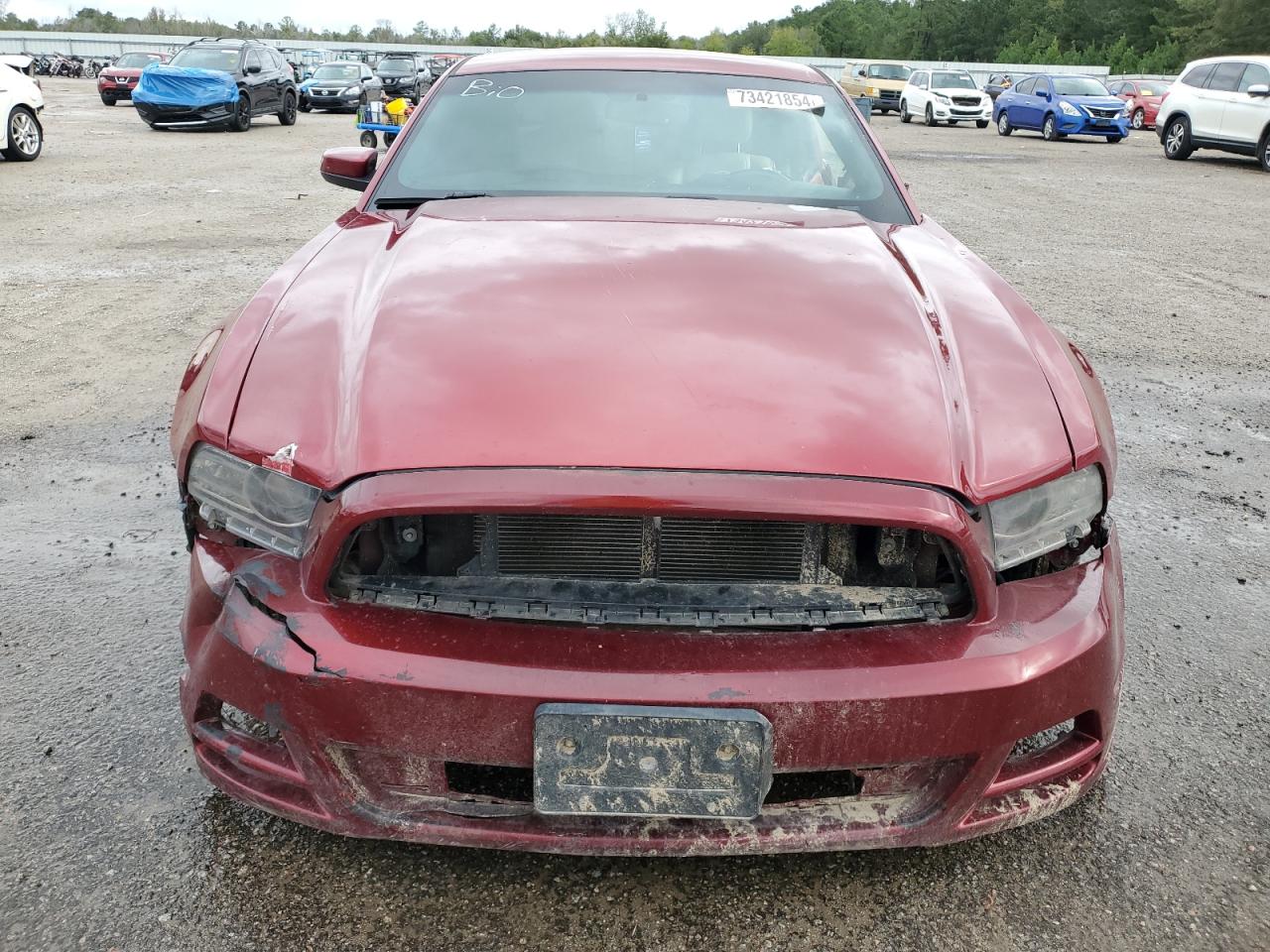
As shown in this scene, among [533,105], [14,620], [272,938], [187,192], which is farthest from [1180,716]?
[187,192]

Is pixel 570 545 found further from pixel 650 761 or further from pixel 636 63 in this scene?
pixel 636 63

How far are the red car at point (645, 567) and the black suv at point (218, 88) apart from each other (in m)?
18.6

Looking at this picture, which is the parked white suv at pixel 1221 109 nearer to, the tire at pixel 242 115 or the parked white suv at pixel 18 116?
the tire at pixel 242 115

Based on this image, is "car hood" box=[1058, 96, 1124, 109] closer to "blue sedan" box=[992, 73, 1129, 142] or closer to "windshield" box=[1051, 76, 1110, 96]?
"blue sedan" box=[992, 73, 1129, 142]

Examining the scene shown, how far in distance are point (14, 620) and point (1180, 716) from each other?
2.98m

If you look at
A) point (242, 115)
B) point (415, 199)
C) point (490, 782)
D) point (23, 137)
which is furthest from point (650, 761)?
point (242, 115)

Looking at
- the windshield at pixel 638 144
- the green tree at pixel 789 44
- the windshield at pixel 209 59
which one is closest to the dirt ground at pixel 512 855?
the windshield at pixel 638 144

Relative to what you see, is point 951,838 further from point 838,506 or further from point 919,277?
point 919,277

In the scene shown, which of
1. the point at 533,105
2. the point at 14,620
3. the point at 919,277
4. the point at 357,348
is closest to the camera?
the point at 357,348

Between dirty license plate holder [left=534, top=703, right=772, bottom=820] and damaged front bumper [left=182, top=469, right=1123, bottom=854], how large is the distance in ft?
0.06

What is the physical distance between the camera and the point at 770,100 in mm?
3262

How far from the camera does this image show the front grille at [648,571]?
1.67 meters

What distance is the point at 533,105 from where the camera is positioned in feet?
10.3

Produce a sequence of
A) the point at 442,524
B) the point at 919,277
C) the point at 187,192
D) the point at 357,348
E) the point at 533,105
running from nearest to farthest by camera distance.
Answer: the point at 442,524 < the point at 357,348 < the point at 919,277 < the point at 533,105 < the point at 187,192
